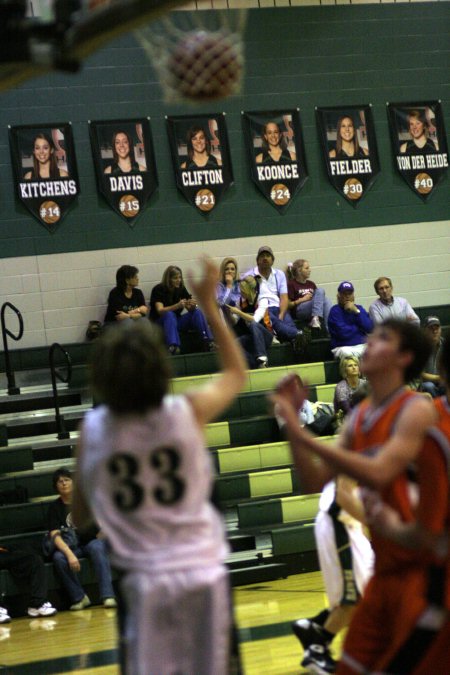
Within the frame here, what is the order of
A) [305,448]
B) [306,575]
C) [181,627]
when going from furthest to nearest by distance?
1. [306,575]
2. [305,448]
3. [181,627]

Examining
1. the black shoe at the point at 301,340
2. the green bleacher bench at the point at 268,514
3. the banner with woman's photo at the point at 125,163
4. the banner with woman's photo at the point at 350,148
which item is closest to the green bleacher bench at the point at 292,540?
the green bleacher bench at the point at 268,514

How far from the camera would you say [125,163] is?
12.9 metres

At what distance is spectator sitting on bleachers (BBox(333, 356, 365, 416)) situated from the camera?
1066 centimetres

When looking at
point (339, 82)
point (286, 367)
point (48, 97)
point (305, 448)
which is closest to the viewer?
point (305, 448)

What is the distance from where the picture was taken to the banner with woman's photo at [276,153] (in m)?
13.4

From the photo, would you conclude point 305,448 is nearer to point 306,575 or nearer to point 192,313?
point 306,575

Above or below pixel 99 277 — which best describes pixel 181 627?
below

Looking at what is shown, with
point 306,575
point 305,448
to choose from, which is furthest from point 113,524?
point 306,575

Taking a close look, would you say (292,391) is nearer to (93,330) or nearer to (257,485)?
(257,485)

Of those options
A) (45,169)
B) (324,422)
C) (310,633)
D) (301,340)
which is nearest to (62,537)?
(324,422)

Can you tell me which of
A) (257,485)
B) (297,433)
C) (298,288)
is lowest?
(257,485)

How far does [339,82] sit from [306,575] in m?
6.85

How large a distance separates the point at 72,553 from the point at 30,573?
38 centimetres

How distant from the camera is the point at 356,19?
13.8 meters
